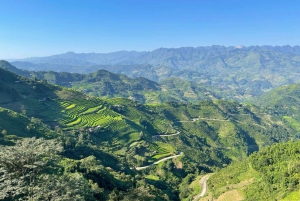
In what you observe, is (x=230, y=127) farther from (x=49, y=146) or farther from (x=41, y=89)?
(x=49, y=146)

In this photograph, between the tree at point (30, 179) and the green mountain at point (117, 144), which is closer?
the tree at point (30, 179)

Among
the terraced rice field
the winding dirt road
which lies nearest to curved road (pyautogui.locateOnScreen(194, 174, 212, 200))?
the winding dirt road

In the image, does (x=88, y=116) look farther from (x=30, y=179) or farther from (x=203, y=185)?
(x=30, y=179)

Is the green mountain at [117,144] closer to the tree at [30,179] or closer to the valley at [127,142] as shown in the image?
the valley at [127,142]

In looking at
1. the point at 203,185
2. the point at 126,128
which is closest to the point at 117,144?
the point at 126,128

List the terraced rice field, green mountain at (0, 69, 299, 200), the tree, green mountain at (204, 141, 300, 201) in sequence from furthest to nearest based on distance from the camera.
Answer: the terraced rice field < green mountain at (204, 141, 300, 201) < green mountain at (0, 69, 299, 200) < the tree

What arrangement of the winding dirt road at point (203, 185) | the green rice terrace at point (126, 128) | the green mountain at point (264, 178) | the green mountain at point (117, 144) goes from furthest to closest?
the green rice terrace at point (126, 128) → the winding dirt road at point (203, 185) → the green mountain at point (264, 178) → the green mountain at point (117, 144)

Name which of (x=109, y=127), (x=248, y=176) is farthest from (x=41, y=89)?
(x=248, y=176)

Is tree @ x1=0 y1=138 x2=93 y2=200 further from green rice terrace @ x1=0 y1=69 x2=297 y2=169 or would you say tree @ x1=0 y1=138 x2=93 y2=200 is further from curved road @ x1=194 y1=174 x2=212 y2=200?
green rice terrace @ x1=0 y1=69 x2=297 y2=169

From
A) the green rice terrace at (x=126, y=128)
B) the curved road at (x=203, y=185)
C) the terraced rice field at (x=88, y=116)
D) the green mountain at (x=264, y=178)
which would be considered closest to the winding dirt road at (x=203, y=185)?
the curved road at (x=203, y=185)
